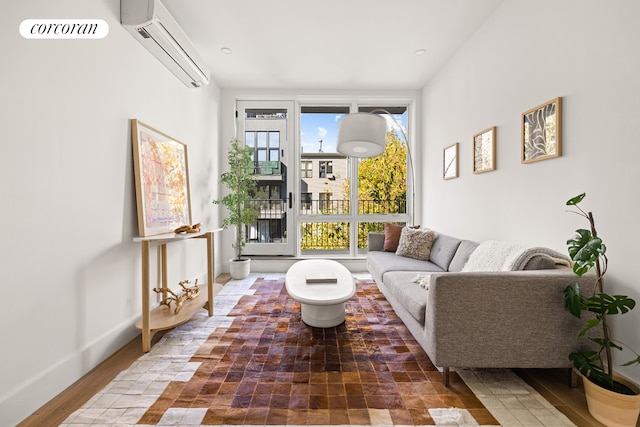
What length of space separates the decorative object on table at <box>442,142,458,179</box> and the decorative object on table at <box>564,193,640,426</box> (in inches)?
82.2

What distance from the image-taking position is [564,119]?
2.01 m

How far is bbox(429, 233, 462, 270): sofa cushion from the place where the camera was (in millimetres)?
3102

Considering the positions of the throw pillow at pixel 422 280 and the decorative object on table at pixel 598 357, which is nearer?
the decorative object on table at pixel 598 357

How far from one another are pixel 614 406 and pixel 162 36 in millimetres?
3915

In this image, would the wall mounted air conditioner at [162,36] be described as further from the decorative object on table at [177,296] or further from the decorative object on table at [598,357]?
the decorative object on table at [598,357]

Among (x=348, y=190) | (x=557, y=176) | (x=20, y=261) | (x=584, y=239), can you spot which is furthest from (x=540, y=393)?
(x=348, y=190)

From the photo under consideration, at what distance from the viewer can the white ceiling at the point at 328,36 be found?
A: 107 inches

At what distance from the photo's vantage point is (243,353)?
7.13 ft

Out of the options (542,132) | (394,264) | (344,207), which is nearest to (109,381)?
(394,264)

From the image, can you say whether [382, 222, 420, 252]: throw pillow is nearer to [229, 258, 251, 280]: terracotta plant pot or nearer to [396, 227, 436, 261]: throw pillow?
[396, 227, 436, 261]: throw pillow

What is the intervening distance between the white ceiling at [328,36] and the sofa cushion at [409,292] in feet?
8.32

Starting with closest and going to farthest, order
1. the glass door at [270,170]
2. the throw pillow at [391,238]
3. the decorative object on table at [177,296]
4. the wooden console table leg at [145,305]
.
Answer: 1. the wooden console table leg at [145,305]
2. the decorative object on table at [177,296]
3. the throw pillow at [391,238]
4. the glass door at [270,170]

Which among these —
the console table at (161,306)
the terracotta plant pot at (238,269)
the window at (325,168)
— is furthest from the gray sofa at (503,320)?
the window at (325,168)

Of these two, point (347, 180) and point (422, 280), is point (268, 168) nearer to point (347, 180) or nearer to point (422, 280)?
point (347, 180)
